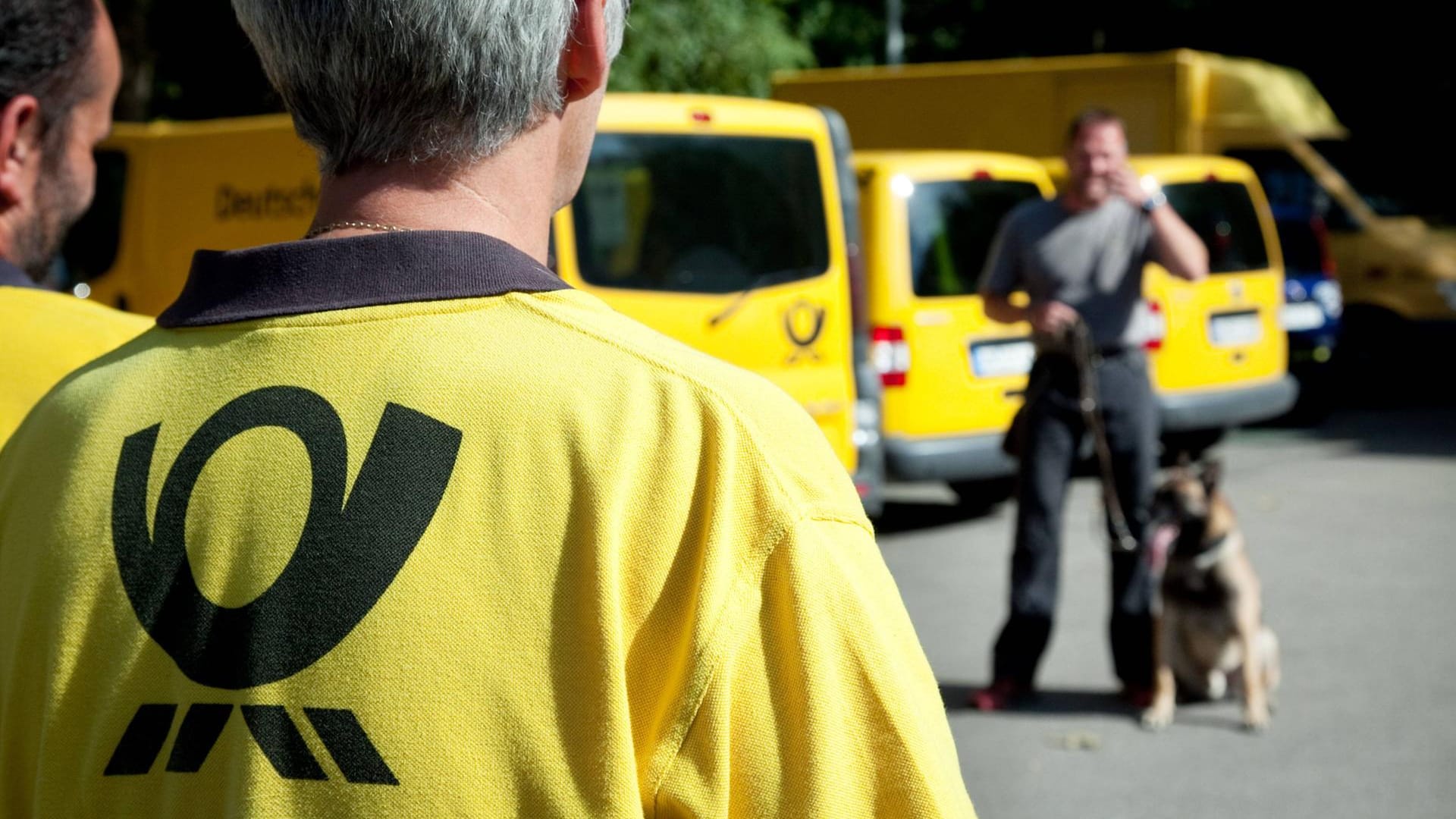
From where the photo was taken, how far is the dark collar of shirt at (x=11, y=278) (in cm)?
208

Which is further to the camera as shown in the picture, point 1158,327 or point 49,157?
point 1158,327

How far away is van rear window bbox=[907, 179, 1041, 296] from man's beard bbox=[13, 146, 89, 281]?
24.0ft

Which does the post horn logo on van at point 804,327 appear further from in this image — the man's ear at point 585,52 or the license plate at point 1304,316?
the license plate at point 1304,316

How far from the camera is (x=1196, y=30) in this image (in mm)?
28109

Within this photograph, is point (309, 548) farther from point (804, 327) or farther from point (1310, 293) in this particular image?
point (1310, 293)

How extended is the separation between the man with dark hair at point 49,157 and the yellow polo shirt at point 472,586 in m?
0.87

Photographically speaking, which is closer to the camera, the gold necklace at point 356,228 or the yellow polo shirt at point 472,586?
the yellow polo shirt at point 472,586

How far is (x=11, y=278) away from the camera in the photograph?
210 centimetres

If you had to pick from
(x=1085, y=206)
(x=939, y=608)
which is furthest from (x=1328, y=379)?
(x=1085, y=206)

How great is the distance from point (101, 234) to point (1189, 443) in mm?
7324

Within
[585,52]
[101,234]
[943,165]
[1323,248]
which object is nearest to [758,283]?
[943,165]

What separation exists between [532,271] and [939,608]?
22.1 feet

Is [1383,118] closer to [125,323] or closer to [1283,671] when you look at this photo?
[1283,671]

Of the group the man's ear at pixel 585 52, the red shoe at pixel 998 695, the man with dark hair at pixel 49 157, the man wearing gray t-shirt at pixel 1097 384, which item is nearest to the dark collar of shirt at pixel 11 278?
the man with dark hair at pixel 49 157
